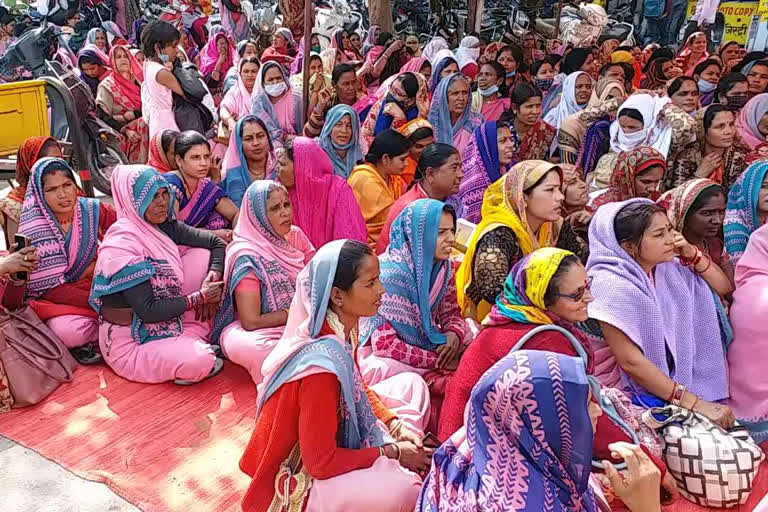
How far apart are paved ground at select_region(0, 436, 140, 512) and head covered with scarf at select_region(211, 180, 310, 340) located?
3.26ft

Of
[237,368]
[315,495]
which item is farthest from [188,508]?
[237,368]

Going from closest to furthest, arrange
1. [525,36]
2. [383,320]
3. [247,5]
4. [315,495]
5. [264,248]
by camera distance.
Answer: [315,495], [383,320], [264,248], [525,36], [247,5]

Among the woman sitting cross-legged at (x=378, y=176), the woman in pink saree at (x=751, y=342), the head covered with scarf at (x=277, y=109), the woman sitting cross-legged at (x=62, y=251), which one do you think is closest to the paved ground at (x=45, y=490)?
the woman sitting cross-legged at (x=62, y=251)

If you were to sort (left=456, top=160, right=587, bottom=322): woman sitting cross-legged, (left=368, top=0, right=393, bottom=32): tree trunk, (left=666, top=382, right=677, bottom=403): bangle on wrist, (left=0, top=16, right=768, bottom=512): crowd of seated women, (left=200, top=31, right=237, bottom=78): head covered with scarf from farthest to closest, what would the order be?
(left=368, top=0, right=393, bottom=32): tree trunk < (left=200, top=31, right=237, bottom=78): head covered with scarf < (left=456, top=160, right=587, bottom=322): woman sitting cross-legged < (left=666, top=382, right=677, bottom=403): bangle on wrist < (left=0, top=16, right=768, bottom=512): crowd of seated women

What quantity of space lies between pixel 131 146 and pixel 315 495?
4.43 m

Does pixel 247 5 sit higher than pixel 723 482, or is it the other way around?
pixel 247 5

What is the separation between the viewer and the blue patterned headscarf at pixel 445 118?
5.27m

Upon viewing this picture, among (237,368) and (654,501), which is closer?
(654,501)

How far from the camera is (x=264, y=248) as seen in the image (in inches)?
117

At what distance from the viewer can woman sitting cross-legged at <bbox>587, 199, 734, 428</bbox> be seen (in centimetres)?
241

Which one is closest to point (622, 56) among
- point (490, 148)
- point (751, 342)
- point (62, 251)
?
point (490, 148)

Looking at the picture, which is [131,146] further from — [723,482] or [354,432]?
[723,482]

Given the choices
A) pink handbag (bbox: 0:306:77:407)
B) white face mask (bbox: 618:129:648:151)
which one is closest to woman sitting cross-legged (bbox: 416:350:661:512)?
pink handbag (bbox: 0:306:77:407)

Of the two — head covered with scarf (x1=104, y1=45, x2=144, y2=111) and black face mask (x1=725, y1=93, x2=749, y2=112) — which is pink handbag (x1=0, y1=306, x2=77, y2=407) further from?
black face mask (x1=725, y1=93, x2=749, y2=112)
